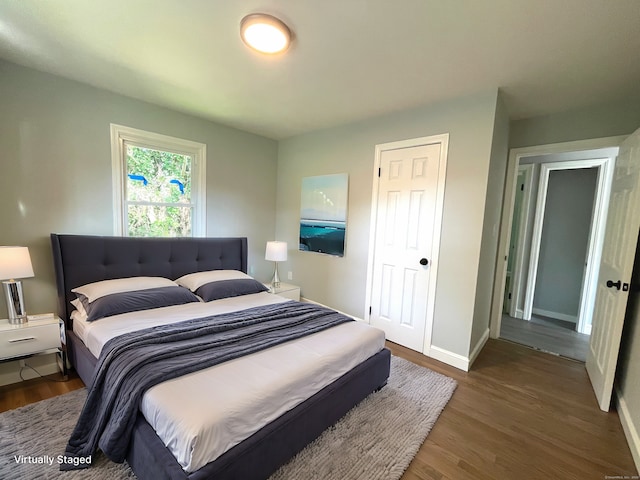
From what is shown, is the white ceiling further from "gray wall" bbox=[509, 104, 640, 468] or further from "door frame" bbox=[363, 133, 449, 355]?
"door frame" bbox=[363, 133, 449, 355]

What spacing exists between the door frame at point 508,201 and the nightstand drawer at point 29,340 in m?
4.27

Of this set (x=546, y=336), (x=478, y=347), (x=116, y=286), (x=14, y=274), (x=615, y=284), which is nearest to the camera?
(x=14, y=274)

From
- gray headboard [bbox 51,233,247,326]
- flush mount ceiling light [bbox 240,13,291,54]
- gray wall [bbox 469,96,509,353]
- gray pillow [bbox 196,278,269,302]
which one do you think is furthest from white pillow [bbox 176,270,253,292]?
gray wall [bbox 469,96,509,353]

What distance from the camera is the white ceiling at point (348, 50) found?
149 cm

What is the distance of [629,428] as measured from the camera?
176 centimetres

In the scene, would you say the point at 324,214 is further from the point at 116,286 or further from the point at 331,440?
the point at 331,440

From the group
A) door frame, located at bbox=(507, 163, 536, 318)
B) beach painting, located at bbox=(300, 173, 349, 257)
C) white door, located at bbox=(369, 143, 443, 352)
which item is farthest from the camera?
door frame, located at bbox=(507, 163, 536, 318)

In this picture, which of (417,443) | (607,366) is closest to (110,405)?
(417,443)

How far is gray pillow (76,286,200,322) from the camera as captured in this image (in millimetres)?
2088

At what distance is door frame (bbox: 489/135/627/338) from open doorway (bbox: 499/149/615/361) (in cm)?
39

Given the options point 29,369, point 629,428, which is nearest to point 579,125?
point 629,428

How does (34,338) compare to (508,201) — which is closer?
(34,338)

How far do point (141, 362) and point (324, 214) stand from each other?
2568 mm

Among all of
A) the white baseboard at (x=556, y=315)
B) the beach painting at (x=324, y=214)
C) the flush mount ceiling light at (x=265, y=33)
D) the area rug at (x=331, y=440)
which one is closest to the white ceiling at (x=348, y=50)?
the flush mount ceiling light at (x=265, y=33)
